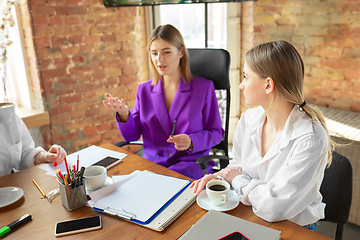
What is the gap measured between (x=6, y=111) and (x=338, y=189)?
1443 millimetres

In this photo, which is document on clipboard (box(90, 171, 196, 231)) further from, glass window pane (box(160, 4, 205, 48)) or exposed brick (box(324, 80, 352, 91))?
glass window pane (box(160, 4, 205, 48))

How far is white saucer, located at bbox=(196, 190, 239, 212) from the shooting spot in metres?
1.08

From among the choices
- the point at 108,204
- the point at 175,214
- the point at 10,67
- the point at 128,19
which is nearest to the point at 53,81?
the point at 10,67

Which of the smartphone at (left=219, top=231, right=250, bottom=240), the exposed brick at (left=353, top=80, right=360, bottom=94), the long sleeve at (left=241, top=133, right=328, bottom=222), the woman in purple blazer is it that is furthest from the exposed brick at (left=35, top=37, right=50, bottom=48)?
the exposed brick at (left=353, top=80, right=360, bottom=94)

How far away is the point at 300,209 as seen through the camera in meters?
1.06

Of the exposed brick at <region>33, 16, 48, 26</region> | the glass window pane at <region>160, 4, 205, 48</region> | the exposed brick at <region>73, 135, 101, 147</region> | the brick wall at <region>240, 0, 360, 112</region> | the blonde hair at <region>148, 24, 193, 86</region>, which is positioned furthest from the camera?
the glass window pane at <region>160, 4, 205, 48</region>

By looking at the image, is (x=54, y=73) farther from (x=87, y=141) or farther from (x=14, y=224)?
(x=14, y=224)

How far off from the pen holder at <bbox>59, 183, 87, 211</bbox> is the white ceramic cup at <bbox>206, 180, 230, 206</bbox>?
451 mm

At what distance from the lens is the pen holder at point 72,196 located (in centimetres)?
111

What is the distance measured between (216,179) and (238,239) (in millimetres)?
357

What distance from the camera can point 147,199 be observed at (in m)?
1.14

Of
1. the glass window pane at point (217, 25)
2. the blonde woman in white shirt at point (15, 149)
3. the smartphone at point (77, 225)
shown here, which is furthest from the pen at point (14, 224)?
the glass window pane at point (217, 25)

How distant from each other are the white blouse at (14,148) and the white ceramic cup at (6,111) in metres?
0.04

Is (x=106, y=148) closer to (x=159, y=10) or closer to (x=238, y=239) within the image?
(x=238, y=239)
